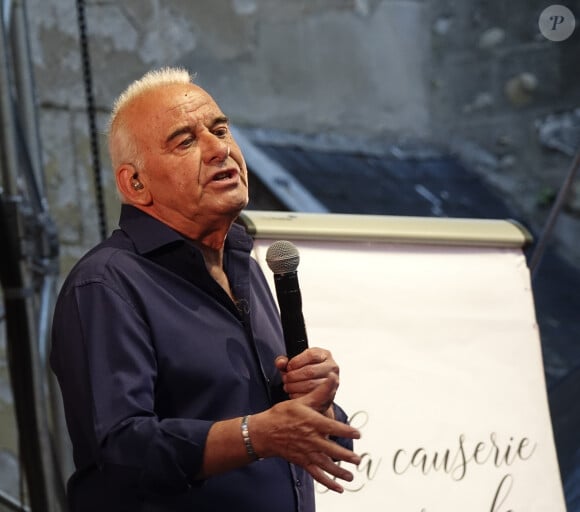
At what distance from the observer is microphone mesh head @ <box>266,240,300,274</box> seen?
4.68ft

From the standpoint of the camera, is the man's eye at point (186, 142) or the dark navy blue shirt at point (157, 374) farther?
the man's eye at point (186, 142)

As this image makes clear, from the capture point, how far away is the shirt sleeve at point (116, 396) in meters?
1.29

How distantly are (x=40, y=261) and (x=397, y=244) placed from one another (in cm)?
103

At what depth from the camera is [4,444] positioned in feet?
15.2

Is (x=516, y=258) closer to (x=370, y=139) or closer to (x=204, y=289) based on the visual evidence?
(x=204, y=289)

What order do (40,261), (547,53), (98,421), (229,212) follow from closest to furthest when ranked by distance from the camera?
(98,421), (229,212), (40,261), (547,53)

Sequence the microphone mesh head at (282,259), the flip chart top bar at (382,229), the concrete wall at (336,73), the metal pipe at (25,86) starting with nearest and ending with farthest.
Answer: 1. the microphone mesh head at (282,259)
2. the flip chart top bar at (382,229)
3. the metal pipe at (25,86)
4. the concrete wall at (336,73)

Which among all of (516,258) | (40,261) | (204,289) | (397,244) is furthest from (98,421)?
(40,261)

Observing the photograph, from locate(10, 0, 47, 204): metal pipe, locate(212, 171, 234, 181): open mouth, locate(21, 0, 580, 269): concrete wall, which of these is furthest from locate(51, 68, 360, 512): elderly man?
locate(21, 0, 580, 269): concrete wall

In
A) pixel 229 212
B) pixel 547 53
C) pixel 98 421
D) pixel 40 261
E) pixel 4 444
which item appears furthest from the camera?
pixel 547 53

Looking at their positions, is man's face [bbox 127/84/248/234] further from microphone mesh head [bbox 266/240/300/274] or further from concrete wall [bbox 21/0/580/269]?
concrete wall [bbox 21/0/580/269]

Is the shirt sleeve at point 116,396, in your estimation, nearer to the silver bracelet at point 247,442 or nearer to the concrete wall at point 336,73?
the silver bracelet at point 247,442

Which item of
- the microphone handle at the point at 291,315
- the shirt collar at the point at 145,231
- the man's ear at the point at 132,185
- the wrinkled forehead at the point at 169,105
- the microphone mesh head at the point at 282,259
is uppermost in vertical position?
the wrinkled forehead at the point at 169,105

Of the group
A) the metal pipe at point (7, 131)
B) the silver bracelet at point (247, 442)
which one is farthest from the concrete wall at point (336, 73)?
the silver bracelet at point (247, 442)
